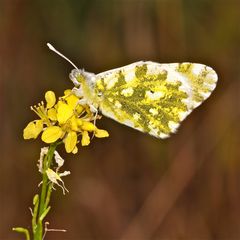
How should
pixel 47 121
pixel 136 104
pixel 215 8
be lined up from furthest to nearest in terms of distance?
pixel 215 8, pixel 136 104, pixel 47 121

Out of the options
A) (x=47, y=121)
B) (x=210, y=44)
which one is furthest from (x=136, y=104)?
(x=210, y=44)

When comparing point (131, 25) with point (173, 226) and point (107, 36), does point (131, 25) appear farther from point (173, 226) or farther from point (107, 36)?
point (173, 226)

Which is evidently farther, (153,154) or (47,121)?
(153,154)

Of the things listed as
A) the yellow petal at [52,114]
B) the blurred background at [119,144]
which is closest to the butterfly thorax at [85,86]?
the yellow petal at [52,114]

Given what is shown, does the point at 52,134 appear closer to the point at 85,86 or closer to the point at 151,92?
the point at 85,86

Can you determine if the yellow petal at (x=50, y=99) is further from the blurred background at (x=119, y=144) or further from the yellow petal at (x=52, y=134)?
the blurred background at (x=119, y=144)

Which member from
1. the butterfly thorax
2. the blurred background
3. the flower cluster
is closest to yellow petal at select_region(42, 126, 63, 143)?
the flower cluster
